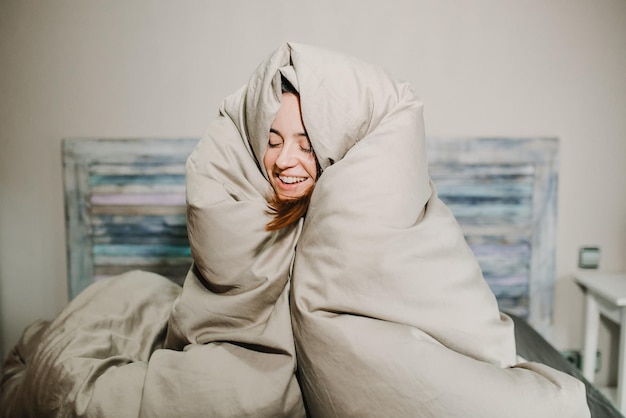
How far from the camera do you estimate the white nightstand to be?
128cm

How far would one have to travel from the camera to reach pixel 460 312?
639 mm

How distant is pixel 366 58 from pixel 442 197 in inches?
22.3

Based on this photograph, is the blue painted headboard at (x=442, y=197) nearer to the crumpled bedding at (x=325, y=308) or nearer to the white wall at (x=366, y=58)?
the white wall at (x=366, y=58)

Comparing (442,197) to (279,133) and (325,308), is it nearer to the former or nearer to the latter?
(279,133)

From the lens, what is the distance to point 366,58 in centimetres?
146

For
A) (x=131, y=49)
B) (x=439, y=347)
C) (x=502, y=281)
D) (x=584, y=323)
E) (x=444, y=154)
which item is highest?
(x=131, y=49)

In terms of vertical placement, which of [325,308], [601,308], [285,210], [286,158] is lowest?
[601,308]

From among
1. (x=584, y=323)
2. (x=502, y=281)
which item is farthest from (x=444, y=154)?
(x=584, y=323)

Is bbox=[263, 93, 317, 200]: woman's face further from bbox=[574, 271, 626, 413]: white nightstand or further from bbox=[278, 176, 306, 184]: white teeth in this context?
bbox=[574, 271, 626, 413]: white nightstand

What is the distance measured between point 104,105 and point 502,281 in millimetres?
1604

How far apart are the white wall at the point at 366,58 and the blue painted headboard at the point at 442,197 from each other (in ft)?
0.22

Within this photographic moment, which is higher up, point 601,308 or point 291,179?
point 291,179

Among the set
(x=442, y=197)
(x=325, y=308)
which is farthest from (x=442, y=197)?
(x=325, y=308)

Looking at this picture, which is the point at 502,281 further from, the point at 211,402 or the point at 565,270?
the point at 211,402
